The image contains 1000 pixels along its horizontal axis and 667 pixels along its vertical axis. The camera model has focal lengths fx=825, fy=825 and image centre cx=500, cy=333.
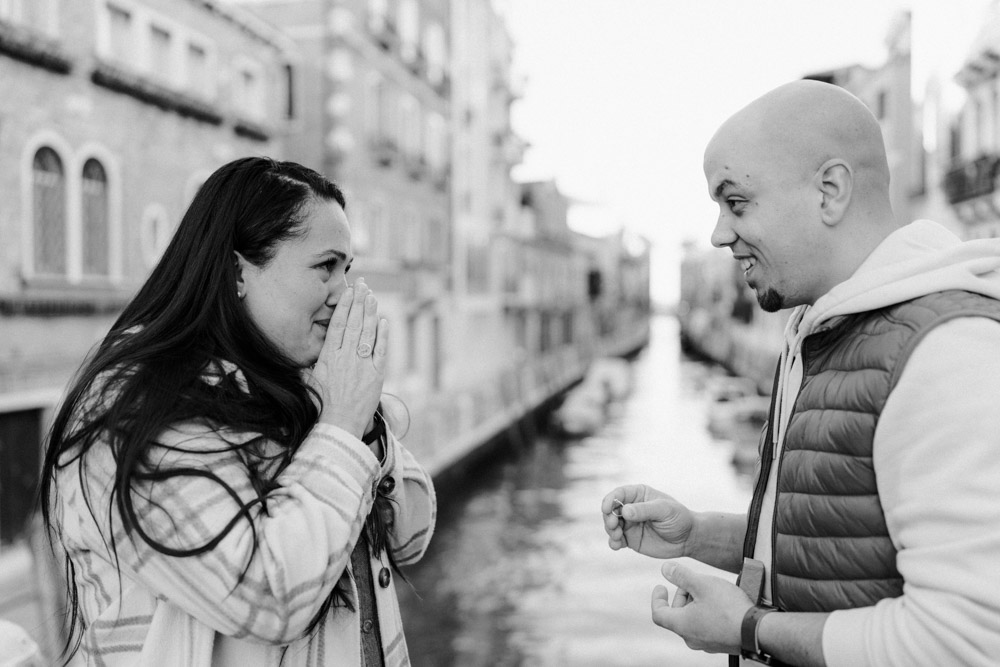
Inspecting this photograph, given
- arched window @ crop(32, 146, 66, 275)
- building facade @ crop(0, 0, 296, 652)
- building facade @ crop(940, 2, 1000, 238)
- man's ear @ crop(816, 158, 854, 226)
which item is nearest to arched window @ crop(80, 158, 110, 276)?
building facade @ crop(0, 0, 296, 652)

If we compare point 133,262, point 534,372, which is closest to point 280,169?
point 133,262

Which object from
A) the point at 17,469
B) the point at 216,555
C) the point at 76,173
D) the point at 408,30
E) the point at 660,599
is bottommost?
the point at 17,469

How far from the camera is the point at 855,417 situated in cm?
95

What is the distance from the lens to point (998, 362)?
83 centimetres

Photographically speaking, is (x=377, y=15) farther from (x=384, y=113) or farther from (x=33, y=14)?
(x=33, y=14)

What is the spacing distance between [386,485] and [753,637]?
587 mm

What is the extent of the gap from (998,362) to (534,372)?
807 inches

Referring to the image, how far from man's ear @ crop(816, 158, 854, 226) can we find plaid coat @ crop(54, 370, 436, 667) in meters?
0.67

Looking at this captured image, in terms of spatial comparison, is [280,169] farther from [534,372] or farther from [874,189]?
[534,372]

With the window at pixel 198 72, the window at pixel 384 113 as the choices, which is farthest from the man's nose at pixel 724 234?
the window at pixel 384 113

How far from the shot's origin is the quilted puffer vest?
0.92 metres

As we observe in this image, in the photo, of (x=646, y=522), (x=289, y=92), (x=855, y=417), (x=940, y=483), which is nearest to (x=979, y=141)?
(x=289, y=92)

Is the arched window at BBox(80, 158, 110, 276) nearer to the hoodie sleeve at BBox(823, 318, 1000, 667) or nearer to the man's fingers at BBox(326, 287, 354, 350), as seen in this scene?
the man's fingers at BBox(326, 287, 354, 350)

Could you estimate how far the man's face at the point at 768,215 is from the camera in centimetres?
105
